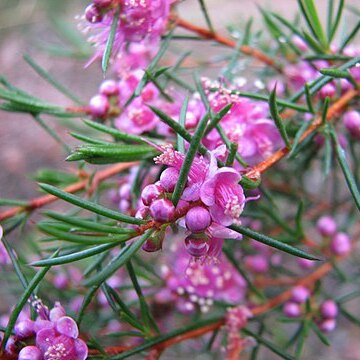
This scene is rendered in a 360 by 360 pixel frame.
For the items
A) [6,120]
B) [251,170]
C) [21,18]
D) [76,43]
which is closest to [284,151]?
[251,170]

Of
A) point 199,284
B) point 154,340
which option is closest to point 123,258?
point 154,340

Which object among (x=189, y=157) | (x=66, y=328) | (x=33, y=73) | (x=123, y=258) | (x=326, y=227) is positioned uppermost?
(x=189, y=157)

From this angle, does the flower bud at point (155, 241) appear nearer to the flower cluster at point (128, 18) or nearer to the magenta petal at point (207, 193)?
the magenta petal at point (207, 193)

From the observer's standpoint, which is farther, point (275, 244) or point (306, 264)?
point (306, 264)

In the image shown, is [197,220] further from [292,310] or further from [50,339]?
[292,310]

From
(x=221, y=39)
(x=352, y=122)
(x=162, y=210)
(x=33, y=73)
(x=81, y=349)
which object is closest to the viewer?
(x=162, y=210)

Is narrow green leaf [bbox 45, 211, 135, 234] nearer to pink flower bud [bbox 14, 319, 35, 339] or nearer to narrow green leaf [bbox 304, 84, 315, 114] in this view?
pink flower bud [bbox 14, 319, 35, 339]

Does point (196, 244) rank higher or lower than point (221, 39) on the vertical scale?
lower

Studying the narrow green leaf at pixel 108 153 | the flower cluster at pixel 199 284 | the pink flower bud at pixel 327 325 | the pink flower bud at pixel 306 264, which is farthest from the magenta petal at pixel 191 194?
the pink flower bud at pixel 306 264
